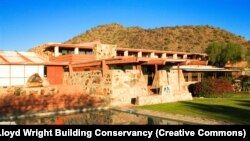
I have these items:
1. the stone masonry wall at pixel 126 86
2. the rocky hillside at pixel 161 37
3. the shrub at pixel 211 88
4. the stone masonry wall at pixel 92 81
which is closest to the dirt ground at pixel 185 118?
the stone masonry wall at pixel 126 86

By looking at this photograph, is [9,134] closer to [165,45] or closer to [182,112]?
[182,112]

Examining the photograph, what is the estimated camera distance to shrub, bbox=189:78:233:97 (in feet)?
89.1

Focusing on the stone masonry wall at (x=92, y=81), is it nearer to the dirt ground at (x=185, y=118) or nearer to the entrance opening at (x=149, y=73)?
the dirt ground at (x=185, y=118)

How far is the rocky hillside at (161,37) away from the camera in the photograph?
6550 centimetres

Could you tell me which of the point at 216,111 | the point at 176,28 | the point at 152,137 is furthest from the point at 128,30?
the point at 152,137

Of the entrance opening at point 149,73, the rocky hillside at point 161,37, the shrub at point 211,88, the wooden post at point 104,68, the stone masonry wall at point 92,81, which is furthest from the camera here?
the rocky hillside at point 161,37

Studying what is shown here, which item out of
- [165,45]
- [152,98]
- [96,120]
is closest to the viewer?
[96,120]

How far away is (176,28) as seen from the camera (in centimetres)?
7850

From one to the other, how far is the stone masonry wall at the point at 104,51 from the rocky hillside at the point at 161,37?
34.3 m

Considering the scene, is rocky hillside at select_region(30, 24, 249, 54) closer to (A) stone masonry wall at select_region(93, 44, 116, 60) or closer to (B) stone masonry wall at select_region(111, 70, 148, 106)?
(A) stone masonry wall at select_region(93, 44, 116, 60)

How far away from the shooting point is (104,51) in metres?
29.0

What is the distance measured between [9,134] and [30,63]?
17.0 metres

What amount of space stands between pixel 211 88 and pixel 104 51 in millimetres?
10795

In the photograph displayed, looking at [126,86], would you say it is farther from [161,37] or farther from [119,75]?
[161,37]
